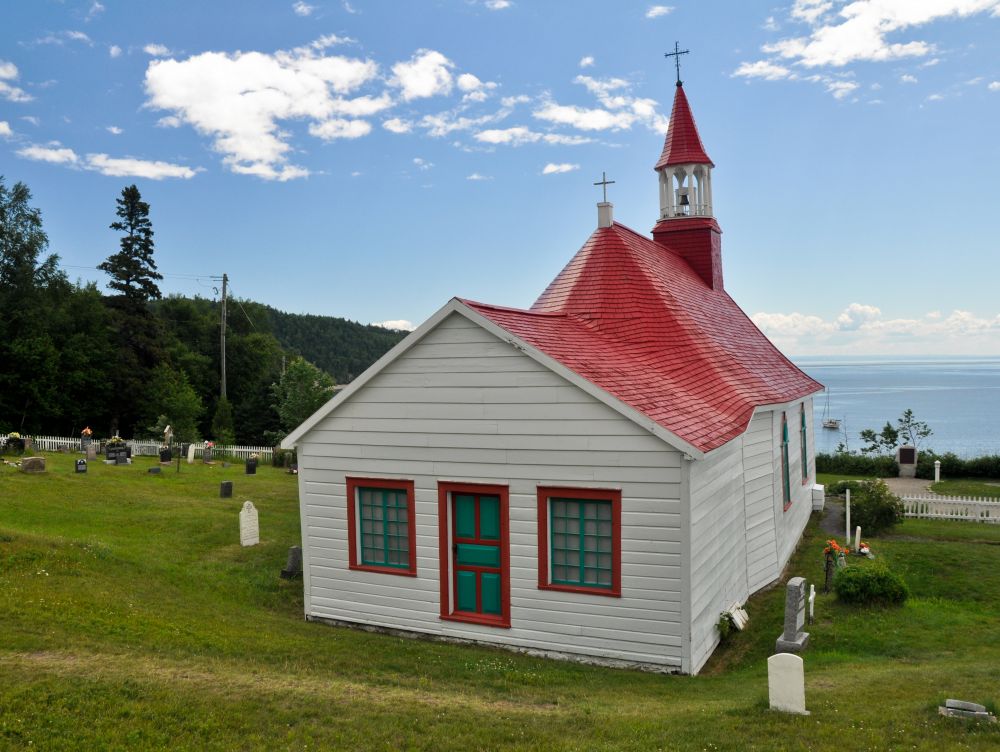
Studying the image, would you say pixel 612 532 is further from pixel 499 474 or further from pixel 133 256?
pixel 133 256

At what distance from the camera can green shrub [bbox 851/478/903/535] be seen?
19422mm

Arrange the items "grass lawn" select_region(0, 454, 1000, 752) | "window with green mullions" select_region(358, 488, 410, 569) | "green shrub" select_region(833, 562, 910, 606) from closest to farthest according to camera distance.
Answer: "grass lawn" select_region(0, 454, 1000, 752) < "window with green mullions" select_region(358, 488, 410, 569) < "green shrub" select_region(833, 562, 910, 606)

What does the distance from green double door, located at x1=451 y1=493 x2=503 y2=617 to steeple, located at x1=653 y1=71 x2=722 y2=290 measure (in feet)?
43.2

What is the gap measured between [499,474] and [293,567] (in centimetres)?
605

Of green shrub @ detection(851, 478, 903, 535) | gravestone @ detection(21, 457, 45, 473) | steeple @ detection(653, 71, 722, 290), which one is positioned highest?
steeple @ detection(653, 71, 722, 290)

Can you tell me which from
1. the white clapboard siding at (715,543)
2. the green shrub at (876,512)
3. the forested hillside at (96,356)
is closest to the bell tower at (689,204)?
the green shrub at (876,512)

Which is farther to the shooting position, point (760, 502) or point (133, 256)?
point (133, 256)

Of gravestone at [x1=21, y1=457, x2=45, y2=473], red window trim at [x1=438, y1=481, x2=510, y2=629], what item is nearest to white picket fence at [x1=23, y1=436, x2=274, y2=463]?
gravestone at [x1=21, y1=457, x2=45, y2=473]

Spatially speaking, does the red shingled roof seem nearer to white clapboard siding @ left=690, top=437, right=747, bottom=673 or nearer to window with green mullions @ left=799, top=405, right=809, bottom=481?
white clapboard siding @ left=690, top=437, right=747, bottom=673

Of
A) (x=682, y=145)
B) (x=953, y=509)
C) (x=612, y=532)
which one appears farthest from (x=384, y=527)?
(x=953, y=509)

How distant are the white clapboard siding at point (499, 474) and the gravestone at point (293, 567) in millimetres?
2270

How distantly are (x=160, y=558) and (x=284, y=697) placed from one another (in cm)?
866

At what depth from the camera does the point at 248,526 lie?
55.3ft

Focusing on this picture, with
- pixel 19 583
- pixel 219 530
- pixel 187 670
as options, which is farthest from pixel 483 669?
pixel 219 530
